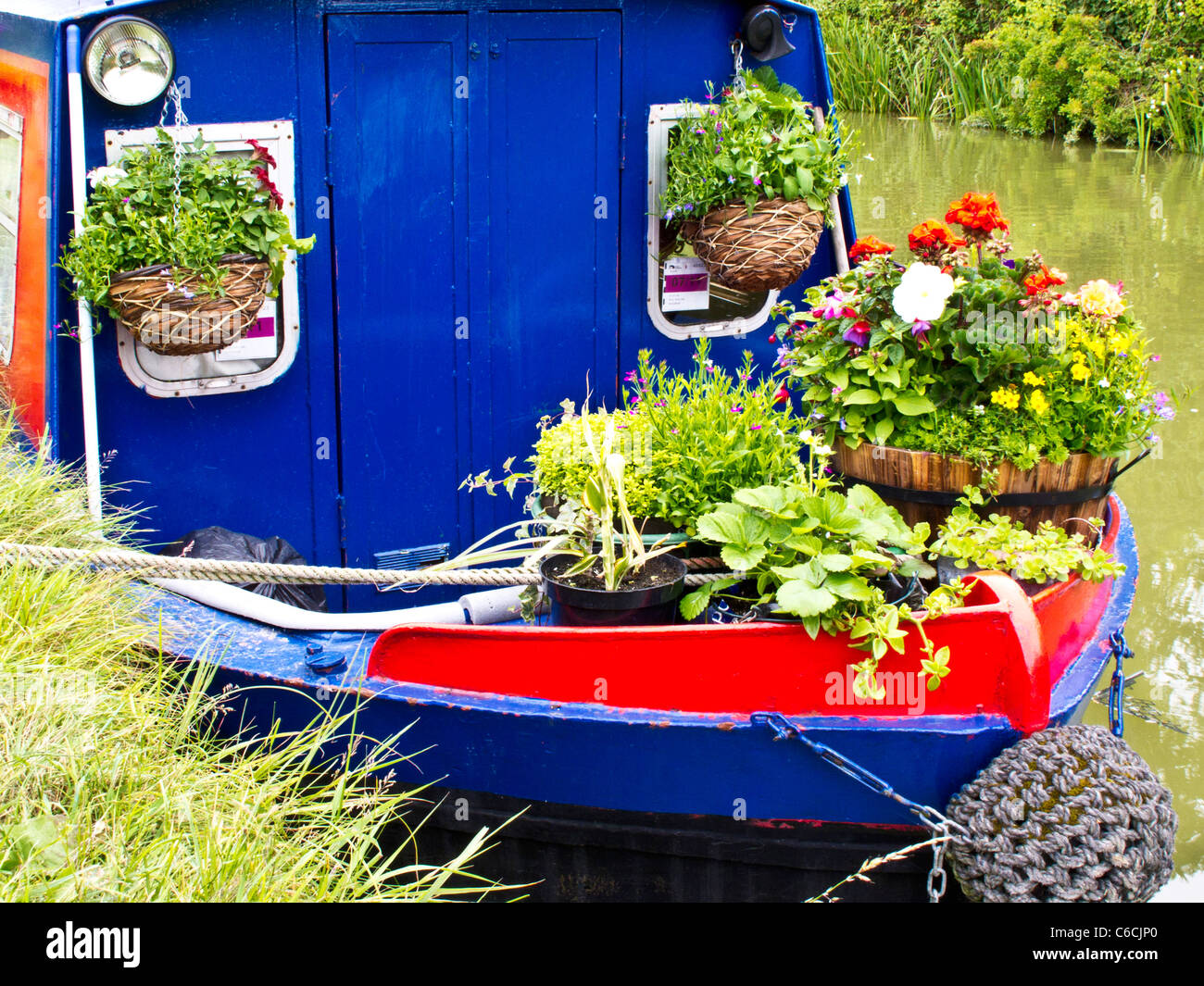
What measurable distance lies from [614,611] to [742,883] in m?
0.87

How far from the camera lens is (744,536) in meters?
3.08

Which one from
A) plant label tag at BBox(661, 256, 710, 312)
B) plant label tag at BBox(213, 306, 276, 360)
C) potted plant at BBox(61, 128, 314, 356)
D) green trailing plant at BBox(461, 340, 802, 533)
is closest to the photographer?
green trailing plant at BBox(461, 340, 802, 533)

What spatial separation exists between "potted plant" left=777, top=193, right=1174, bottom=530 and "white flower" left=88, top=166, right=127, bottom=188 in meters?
2.13

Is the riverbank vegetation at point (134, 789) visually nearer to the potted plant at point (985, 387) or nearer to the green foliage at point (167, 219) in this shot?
the green foliage at point (167, 219)

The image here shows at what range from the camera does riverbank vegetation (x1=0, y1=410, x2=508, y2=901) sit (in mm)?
2287

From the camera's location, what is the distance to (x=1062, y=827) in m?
2.85

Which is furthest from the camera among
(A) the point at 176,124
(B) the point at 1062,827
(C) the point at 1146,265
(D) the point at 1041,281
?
(C) the point at 1146,265

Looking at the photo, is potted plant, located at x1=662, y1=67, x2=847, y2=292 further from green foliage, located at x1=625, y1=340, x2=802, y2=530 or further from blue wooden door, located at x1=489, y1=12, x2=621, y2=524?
green foliage, located at x1=625, y1=340, x2=802, y2=530

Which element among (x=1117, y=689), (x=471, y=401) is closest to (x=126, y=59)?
(x=471, y=401)

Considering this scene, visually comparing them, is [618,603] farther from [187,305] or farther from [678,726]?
[187,305]

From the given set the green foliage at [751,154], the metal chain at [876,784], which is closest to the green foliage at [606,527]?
the metal chain at [876,784]

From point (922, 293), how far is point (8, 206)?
3.05 meters

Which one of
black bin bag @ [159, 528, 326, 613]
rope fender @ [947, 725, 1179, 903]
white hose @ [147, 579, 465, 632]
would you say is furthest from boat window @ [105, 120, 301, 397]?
rope fender @ [947, 725, 1179, 903]

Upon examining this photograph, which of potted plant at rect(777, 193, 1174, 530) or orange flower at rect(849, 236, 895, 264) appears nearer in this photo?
potted plant at rect(777, 193, 1174, 530)
